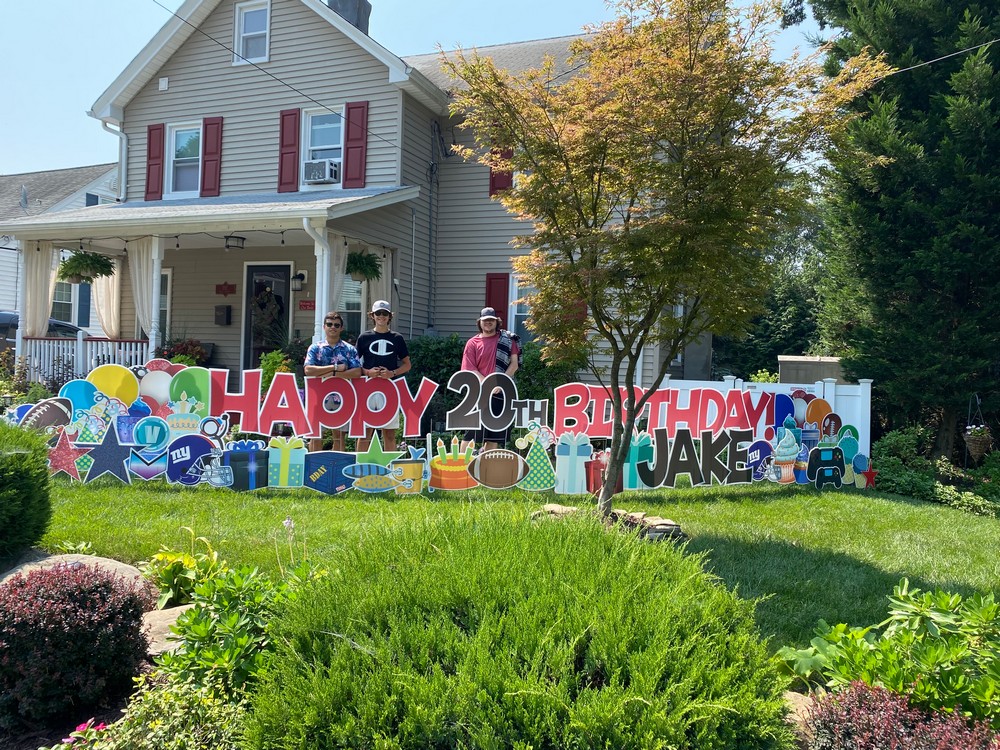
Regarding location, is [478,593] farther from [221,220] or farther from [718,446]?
[221,220]

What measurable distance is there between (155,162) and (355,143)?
15.1 ft

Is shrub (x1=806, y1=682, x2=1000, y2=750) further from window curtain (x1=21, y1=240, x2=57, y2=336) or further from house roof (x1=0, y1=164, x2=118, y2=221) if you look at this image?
house roof (x1=0, y1=164, x2=118, y2=221)

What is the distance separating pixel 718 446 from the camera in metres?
8.21

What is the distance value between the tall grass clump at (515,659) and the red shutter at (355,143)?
11.6 meters

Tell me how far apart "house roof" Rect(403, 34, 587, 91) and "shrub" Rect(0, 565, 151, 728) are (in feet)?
41.0

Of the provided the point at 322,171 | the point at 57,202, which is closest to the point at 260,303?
the point at 322,171

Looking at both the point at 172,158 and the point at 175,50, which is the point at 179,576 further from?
the point at 175,50

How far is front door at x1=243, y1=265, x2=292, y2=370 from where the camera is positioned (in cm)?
1417

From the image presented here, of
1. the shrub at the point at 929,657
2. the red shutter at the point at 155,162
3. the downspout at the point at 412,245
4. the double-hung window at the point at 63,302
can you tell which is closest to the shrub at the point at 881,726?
the shrub at the point at 929,657

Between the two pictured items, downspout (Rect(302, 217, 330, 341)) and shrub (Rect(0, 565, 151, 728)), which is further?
downspout (Rect(302, 217, 330, 341))

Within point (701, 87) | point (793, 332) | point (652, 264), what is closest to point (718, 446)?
point (652, 264)

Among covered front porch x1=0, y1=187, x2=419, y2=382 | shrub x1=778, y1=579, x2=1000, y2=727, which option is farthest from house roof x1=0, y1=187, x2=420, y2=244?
shrub x1=778, y1=579, x2=1000, y2=727

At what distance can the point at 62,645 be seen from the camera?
9.82 feet

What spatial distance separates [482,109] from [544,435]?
333 centimetres
